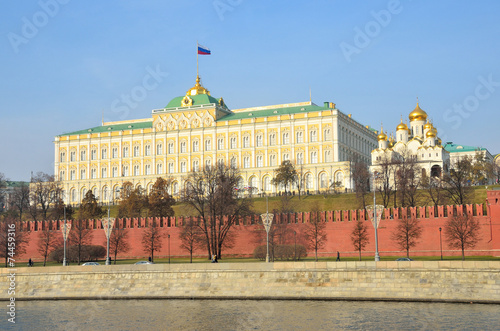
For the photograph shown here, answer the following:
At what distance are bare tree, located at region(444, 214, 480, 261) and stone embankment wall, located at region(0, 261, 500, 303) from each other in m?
15.4

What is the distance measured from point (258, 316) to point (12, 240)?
29822 mm

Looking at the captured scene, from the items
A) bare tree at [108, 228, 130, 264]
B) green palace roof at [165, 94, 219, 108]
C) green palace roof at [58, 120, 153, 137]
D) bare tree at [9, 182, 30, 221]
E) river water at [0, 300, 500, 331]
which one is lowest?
river water at [0, 300, 500, 331]

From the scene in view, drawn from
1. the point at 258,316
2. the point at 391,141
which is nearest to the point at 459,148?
the point at 391,141

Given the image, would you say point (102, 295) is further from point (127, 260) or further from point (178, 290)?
point (127, 260)

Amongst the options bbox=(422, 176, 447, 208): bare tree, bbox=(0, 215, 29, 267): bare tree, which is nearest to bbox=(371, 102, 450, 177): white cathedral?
bbox=(422, 176, 447, 208): bare tree

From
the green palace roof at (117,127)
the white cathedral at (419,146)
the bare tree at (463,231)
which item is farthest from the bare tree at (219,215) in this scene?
the green palace roof at (117,127)

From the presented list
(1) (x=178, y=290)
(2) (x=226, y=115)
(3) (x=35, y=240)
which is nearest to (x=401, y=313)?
(1) (x=178, y=290)

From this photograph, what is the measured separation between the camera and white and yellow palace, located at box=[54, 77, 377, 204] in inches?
3684

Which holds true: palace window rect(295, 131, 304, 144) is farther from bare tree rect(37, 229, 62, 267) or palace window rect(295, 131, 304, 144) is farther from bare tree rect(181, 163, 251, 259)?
bare tree rect(37, 229, 62, 267)

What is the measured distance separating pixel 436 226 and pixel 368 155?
55.4 metres

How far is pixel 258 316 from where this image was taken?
31.8 m

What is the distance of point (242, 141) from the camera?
323ft

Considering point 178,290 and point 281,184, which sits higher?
point 281,184

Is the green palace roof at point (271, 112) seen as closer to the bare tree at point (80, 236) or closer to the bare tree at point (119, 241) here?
the bare tree at point (80, 236)
